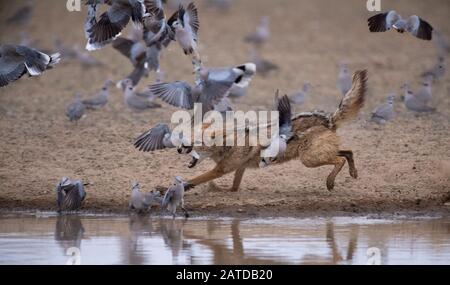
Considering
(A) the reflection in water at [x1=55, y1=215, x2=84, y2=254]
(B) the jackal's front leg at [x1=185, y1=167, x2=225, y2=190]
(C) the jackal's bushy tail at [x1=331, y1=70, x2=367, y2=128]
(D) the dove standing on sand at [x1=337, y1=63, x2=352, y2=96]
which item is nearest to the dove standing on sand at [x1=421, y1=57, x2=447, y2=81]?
(D) the dove standing on sand at [x1=337, y1=63, x2=352, y2=96]

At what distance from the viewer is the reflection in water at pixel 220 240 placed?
8383 mm

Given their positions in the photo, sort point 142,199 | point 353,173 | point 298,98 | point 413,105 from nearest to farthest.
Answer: point 142,199 < point 353,173 < point 413,105 < point 298,98

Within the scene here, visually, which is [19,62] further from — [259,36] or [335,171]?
[259,36]

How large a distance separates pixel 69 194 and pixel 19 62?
55.7 inches

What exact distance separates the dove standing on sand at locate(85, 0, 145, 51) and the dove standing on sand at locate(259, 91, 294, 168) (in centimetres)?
172

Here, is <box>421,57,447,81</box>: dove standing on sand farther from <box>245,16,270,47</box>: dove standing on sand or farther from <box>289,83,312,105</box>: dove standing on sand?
<box>245,16,270,47</box>: dove standing on sand

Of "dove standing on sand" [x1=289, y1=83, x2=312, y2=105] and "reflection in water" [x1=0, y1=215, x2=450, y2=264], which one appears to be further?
"dove standing on sand" [x1=289, y1=83, x2=312, y2=105]

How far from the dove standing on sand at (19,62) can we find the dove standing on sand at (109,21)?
1.93ft

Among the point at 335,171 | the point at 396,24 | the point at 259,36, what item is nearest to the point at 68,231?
the point at 335,171

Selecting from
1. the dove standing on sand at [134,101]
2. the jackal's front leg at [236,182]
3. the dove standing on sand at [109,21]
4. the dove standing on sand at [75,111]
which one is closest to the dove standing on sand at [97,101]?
the dove standing on sand at [134,101]

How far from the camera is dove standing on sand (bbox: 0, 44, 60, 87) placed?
34.9ft

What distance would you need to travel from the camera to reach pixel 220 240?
30.0 feet
